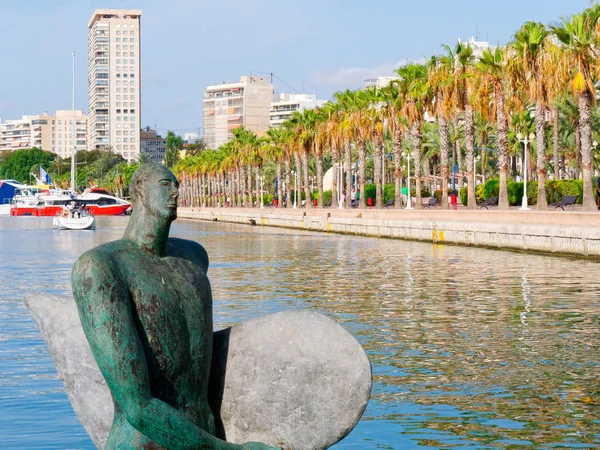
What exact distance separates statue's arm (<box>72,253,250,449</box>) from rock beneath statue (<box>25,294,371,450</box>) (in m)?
0.32

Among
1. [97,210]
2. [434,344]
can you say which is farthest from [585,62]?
[97,210]

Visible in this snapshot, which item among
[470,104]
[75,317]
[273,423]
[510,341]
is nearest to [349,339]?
[273,423]

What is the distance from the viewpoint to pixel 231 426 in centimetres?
351

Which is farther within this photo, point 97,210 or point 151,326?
point 97,210

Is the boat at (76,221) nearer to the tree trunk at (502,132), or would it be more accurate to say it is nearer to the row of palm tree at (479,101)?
the row of palm tree at (479,101)

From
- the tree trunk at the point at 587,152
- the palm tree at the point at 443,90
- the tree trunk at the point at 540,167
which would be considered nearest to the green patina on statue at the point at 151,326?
the tree trunk at the point at 587,152

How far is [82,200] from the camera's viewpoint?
359ft

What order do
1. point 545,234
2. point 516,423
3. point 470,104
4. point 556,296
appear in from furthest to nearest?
1. point 470,104
2. point 545,234
3. point 556,296
4. point 516,423

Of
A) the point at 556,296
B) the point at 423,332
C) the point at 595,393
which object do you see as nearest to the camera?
the point at 595,393

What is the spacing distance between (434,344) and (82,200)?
101 m

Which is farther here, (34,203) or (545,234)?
(34,203)

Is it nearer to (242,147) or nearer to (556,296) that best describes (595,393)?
Result: (556,296)

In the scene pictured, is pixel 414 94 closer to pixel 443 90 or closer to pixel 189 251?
pixel 443 90

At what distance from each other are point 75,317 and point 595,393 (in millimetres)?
6439
